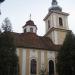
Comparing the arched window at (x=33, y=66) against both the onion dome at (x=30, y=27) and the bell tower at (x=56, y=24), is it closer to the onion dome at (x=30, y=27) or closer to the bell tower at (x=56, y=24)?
the bell tower at (x=56, y=24)

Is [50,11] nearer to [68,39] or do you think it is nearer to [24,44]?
[24,44]

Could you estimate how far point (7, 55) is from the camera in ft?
85.0

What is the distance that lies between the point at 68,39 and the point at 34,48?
707 cm

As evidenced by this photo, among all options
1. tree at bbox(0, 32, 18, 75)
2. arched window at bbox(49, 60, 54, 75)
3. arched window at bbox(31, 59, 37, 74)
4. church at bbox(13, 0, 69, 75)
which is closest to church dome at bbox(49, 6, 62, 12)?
church at bbox(13, 0, 69, 75)

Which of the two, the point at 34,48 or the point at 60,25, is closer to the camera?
the point at 34,48

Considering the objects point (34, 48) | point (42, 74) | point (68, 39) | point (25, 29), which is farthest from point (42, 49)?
point (25, 29)

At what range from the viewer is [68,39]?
101 feet

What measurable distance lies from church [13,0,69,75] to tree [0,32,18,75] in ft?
18.2

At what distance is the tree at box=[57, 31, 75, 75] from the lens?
95.2ft

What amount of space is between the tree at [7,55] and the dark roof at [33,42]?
8.02 metres

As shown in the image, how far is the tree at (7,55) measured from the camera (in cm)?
2555

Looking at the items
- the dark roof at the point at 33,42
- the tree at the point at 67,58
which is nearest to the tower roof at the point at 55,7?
the dark roof at the point at 33,42

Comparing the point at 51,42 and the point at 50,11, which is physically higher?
the point at 50,11

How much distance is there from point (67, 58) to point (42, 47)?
314 inches
